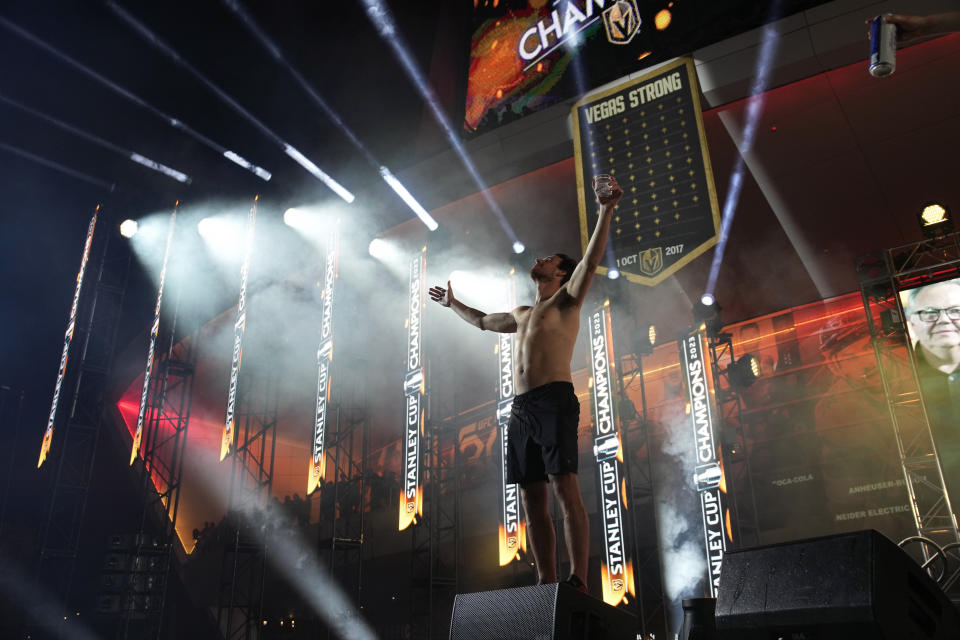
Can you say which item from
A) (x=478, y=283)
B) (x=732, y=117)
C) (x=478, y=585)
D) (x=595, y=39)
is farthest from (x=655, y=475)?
(x=595, y=39)

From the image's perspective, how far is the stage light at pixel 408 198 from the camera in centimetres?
862

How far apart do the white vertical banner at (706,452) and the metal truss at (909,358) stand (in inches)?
82.0

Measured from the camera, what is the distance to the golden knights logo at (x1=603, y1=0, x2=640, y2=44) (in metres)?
5.91

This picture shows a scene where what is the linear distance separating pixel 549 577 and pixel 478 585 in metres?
8.99

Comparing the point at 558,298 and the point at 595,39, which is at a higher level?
the point at 595,39

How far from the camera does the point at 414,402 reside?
9.30 m

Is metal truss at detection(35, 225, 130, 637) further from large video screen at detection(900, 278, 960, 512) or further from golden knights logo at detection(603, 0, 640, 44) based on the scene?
large video screen at detection(900, 278, 960, 512)

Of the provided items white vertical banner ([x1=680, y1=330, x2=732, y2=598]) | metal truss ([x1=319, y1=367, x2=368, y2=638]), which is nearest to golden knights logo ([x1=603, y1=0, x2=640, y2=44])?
white vertical banner ([x1=680, y1=330, x2=732, y2=598])

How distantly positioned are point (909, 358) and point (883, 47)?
18.6ft

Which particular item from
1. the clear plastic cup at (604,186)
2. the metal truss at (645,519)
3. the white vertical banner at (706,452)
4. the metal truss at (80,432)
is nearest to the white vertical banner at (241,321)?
the metal truss at (80,432)

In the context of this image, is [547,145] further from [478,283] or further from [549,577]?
[549,577]

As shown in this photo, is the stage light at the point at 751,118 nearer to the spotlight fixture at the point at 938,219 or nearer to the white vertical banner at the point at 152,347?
the spotlight fixture at the point at 938,219

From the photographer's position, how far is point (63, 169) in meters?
9.72

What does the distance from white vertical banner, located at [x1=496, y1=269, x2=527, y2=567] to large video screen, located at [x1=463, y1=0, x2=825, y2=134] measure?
9.49 feet
